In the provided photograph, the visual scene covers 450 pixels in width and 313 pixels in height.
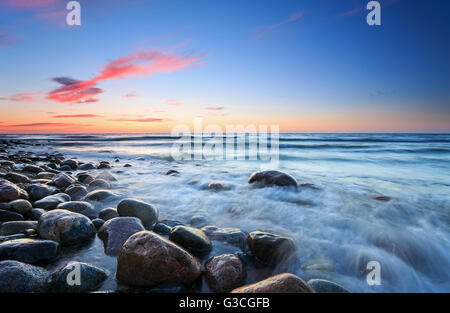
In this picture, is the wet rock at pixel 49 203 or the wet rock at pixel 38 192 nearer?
the wet rock at pixel 49 203

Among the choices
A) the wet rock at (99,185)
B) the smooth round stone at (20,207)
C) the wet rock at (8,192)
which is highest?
the wet rock at (8,192)

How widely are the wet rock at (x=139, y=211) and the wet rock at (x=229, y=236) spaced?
0.81 metres

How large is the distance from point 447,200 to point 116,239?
608 centimetres

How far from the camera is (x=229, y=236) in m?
2.69

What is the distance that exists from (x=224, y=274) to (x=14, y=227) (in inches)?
101

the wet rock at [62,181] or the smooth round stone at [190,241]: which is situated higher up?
the wet rock at [62,181]

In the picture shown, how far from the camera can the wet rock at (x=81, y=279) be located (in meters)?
1.72

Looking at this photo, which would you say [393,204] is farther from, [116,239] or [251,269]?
[116,239]

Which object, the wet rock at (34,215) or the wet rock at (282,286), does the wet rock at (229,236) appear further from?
the wet rock at (34,215)

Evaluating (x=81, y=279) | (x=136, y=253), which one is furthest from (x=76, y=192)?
(x=136, y=253)

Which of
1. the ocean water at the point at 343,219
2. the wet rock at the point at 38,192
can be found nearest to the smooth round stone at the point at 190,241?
the ocean water at the point at 343,219

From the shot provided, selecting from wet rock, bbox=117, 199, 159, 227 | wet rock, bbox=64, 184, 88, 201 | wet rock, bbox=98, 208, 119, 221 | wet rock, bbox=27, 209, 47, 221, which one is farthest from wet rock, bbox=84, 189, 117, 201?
wet rock, bbox=117, 199, 159, 227

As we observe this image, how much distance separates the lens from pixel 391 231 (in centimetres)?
311
